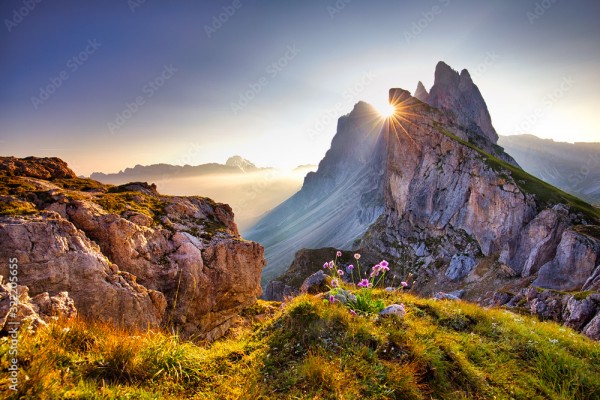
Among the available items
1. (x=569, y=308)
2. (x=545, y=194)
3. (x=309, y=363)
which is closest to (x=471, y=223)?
(x=545, y=194)

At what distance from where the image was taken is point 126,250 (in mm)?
19609

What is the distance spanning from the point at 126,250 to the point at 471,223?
→ 85.7 metres

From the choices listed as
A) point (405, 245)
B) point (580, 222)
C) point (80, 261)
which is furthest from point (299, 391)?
point (405, 245)

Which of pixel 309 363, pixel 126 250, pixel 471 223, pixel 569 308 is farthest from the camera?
pixel 471 223

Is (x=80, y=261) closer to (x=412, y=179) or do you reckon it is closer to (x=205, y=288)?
(x=205, y=288)

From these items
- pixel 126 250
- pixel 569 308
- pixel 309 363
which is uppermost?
pixel 126 250

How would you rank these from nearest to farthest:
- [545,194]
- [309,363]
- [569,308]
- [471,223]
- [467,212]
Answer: [309,363], [569,308], [545,194], [471,223], [467,212]

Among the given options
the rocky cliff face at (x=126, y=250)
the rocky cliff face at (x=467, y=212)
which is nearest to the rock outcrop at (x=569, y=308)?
the rocky cliff face at (x=467, y=212)

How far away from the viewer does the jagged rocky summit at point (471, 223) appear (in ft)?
163

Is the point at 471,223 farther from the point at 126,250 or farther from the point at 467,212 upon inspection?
the point at 126,250

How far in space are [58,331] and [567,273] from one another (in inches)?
2569

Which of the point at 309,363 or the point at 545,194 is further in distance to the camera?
the point at 545,194

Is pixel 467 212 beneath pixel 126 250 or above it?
beneath

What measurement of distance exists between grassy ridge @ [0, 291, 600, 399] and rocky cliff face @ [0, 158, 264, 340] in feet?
5.36
